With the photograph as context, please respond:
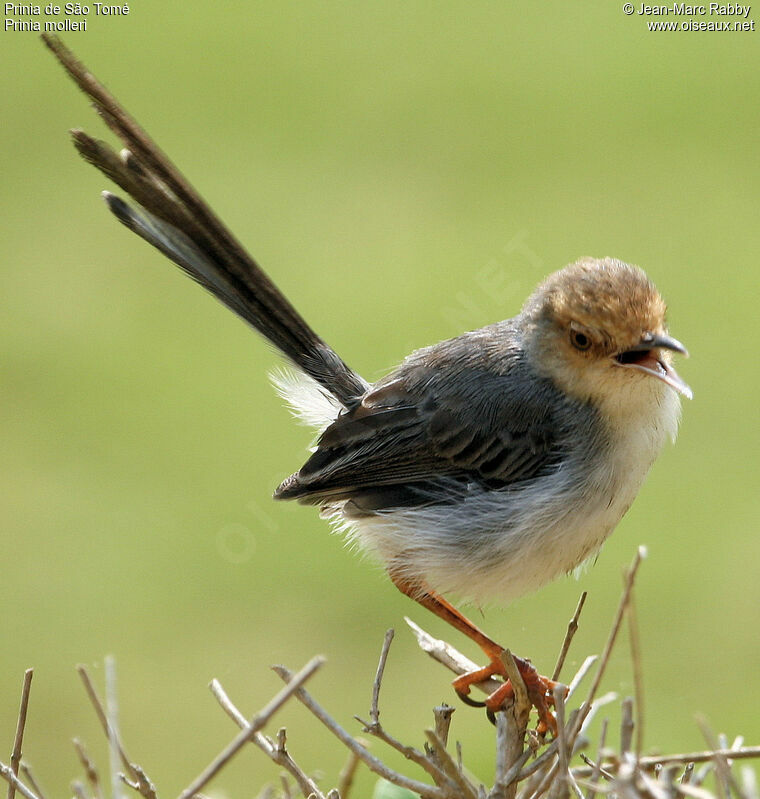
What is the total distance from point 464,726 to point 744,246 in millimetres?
4851

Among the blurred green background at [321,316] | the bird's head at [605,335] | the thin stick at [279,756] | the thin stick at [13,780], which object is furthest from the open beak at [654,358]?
the blurred green background at [321,316]

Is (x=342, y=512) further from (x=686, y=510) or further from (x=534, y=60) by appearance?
(x=534, y=60)

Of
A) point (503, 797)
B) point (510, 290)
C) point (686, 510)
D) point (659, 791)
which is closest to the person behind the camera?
point (659, 791)

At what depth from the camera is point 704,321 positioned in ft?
28.7

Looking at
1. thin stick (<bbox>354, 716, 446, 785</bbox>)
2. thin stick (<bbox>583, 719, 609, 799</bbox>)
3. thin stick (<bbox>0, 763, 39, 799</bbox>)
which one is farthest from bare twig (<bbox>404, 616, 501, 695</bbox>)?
thin stick (<bbox>0, 763, 39, 799</bbox>)

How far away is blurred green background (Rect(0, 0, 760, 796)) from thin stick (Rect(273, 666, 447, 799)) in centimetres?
339

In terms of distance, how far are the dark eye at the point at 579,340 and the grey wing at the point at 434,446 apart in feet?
0.81

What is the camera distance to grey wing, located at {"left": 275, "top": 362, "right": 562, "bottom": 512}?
3.92 metres

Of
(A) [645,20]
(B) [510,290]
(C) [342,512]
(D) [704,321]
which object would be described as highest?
(A) [645,20]

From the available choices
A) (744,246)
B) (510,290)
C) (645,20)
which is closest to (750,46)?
(645,20)

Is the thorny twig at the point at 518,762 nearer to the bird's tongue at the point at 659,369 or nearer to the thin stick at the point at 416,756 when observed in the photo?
the thin stick at the point at 416,756

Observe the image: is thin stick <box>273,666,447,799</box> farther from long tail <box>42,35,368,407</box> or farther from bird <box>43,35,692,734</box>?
long tail <box>42,35,368,407</box>

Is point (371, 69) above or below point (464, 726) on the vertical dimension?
above

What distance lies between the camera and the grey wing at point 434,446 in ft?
12.9
